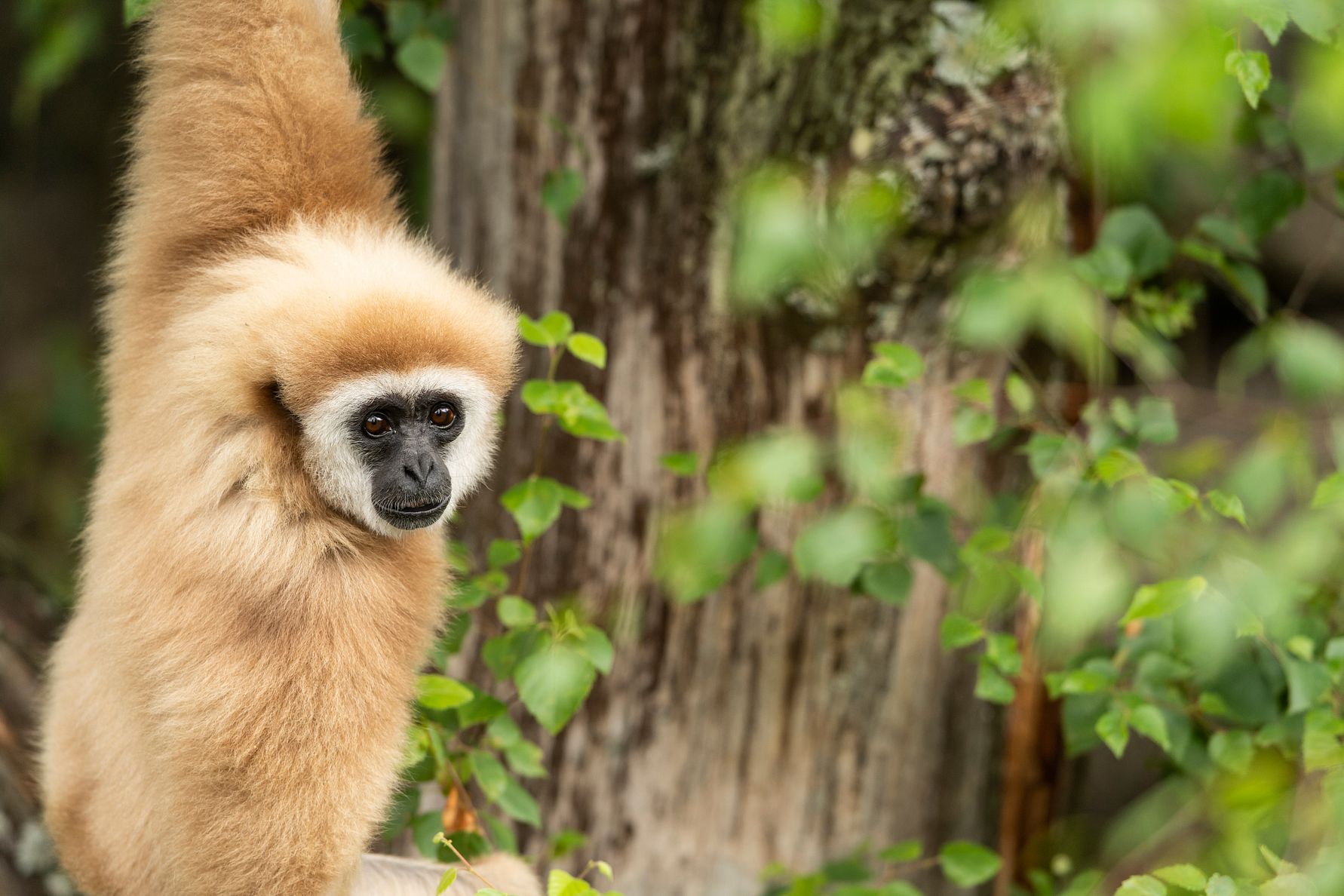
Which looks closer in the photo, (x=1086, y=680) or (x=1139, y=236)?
(x=1086, y=680)

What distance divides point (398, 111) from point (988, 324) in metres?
2.50

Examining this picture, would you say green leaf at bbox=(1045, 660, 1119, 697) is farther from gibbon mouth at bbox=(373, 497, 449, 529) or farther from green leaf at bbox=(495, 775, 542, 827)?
gibbon mouth at bbox=(373, 497, 449, 529)

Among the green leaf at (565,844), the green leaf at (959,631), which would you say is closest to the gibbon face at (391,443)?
the green leaf at (565,844)

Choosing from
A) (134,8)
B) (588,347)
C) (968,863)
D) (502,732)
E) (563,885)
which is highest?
(134,8)

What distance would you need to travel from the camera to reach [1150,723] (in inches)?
111

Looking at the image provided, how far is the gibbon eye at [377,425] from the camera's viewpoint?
262 cm

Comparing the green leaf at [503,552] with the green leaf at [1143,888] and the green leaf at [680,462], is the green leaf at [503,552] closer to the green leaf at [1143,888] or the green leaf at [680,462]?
the green leaf at [680,462]

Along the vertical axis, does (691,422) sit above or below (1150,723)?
above

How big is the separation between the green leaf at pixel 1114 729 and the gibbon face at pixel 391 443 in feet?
5.35

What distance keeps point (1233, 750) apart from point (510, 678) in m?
1.86

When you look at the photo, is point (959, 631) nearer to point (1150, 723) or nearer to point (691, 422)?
point (1150, 723)

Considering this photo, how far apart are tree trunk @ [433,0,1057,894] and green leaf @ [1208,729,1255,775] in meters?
0.84

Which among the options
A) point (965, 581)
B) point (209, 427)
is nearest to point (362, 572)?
Answer: point (209, 427)

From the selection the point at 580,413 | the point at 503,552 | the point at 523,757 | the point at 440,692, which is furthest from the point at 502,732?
the point at 580,413
